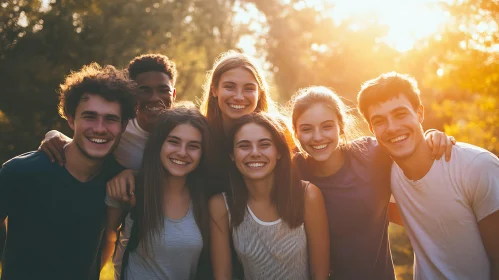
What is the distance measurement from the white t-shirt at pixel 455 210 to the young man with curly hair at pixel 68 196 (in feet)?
8.53

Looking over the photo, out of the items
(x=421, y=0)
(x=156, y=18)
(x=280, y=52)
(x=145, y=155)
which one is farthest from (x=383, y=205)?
(x=280, y=52)

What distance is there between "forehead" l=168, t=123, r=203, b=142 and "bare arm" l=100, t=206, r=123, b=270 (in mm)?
805

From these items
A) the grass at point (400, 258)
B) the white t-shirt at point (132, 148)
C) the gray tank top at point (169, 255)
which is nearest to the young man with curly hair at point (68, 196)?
the gray tank top at point (169, 255)

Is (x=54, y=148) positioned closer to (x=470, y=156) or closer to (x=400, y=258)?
(x=470, y=156)

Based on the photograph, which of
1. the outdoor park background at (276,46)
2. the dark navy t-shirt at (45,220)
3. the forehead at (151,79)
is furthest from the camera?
the outdoor park background at (276,46)

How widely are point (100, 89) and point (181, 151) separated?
873 millimetres

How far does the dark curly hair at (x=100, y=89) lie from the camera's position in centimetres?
335

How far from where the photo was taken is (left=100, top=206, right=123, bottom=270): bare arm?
10.8 ft

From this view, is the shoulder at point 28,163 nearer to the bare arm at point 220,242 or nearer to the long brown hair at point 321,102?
the bare arm at point 220,242

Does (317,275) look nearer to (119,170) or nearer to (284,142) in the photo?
(284,142)

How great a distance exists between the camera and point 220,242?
3.29 meters

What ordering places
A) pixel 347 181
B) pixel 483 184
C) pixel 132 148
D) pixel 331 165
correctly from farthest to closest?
pixel 132 148, pixel 331 165, pixel 347 181, pixel 483 184

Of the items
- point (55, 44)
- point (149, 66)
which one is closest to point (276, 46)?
point (55, 44)

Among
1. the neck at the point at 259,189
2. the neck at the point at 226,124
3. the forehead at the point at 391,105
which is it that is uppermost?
the neck at the point at 226,124
